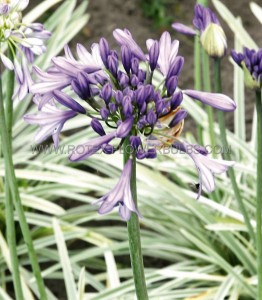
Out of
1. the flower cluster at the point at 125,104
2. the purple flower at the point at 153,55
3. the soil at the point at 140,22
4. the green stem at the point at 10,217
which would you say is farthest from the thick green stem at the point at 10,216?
the soil at the point at 140,22

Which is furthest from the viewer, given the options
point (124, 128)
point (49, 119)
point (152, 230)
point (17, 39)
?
point (152, 230)

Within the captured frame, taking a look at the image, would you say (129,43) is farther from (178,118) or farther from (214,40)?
(214,40)

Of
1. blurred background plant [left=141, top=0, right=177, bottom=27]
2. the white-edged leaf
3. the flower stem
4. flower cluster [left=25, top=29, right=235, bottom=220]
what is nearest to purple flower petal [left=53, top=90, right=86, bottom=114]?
flower cluster [left=25, top=29, right=235, bottom=220]

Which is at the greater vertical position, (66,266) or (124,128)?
(124,128)

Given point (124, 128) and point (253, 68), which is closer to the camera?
point (124, 128)

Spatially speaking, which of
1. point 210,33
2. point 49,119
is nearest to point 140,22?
point 210,33

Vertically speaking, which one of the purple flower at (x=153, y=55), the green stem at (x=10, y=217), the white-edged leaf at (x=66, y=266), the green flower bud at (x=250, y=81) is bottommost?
Answer: the white-edged leaf at (x=66, y=266)

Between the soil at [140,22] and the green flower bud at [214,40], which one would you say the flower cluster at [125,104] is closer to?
the green flower bud at [214,40]
